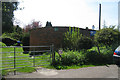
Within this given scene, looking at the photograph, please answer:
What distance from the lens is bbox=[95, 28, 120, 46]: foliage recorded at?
9.35 m

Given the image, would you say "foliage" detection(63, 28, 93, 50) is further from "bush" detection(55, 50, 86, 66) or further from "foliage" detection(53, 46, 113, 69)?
"bush" detection(55, 50, 86, 66)

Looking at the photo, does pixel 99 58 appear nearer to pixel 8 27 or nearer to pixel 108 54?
pixel 108 54

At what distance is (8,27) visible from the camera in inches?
688

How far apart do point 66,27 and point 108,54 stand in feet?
18.5

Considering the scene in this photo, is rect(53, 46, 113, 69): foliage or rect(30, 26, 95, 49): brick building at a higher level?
rect(30, 26, 95, 49): brick building

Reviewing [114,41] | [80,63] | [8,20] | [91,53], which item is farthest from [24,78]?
[8,20]

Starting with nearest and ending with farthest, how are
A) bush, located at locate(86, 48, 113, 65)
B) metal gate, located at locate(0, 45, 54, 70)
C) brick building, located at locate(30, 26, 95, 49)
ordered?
metal gate, located at locate(0, 45, 54, 70), bush, located at locate(86, 48, 113, 65), brick building, located at locate(30, 26, 95, 49)

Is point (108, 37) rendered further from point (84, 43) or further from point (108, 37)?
point (84, 43)

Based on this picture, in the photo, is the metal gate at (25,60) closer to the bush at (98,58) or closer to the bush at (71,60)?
the bush at (71,60)

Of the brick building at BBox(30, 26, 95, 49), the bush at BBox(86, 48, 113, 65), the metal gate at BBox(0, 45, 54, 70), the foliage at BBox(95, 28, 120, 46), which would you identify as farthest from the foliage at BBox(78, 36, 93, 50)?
the brick building at BBox(30, 26, 95, 49)

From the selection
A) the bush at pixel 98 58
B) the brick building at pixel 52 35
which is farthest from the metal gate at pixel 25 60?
the brick building at pixel 52 35

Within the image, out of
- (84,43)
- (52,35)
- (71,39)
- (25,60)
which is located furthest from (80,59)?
(52,35)

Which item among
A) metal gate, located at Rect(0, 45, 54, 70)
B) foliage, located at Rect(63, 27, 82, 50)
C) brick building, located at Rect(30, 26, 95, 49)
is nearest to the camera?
metal gate, located at Rect(0, 45, 54, 70)

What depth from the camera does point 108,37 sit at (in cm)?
936
